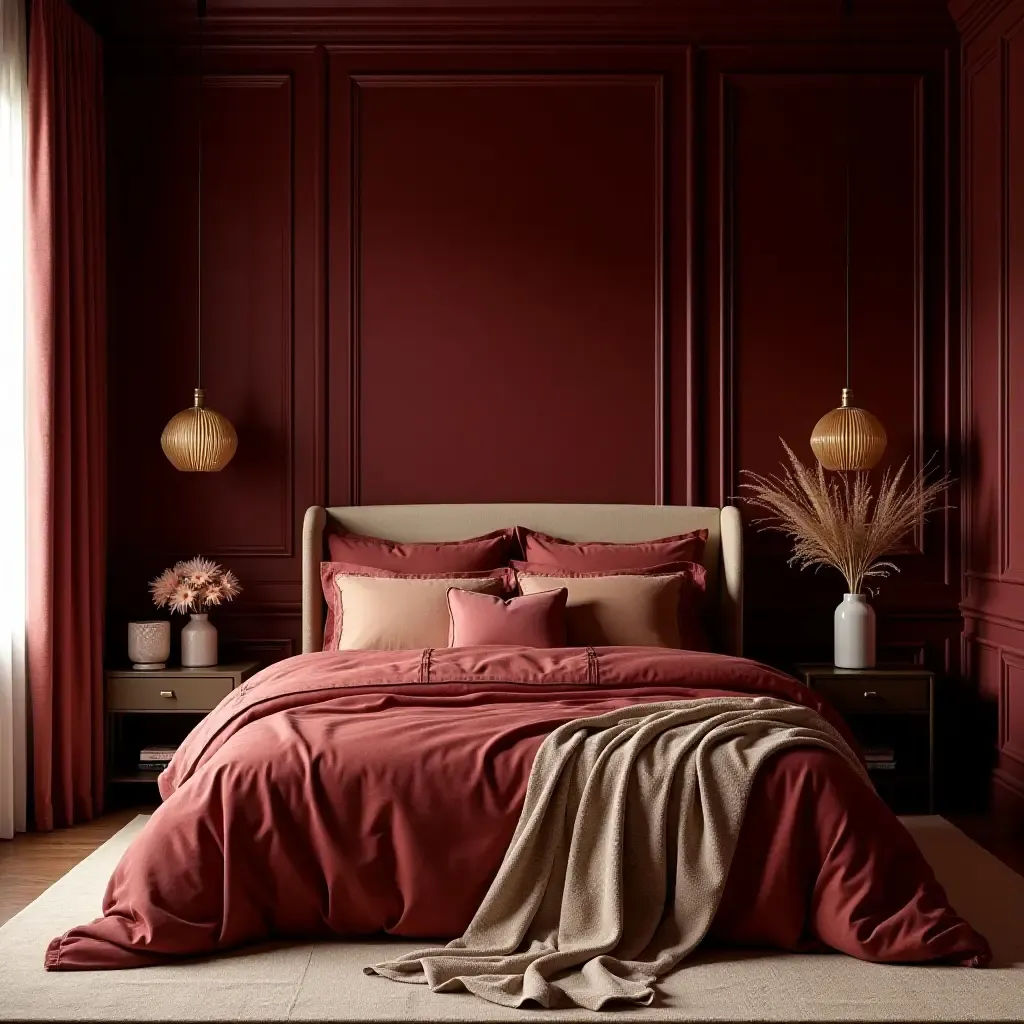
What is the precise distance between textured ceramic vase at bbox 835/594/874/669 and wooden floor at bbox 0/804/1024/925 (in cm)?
70

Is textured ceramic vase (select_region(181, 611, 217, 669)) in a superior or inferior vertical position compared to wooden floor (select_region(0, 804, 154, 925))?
superior

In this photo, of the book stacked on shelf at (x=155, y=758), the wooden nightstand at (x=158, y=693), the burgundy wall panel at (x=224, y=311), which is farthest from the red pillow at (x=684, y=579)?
the book stacked on shelf at (x=155, y=758)

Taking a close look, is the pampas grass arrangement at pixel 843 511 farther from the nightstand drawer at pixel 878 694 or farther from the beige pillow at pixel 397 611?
the beige pillow at pixel 397 611

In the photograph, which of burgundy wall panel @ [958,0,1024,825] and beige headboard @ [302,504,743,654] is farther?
beige headboard @ [302,504,743,654]

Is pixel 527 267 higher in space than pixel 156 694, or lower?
higher

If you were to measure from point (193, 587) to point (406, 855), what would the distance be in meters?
2.11

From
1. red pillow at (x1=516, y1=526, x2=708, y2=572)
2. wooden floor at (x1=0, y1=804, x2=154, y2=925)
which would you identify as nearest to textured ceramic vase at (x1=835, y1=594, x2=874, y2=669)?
red pillow at (x1=516, y1=526, x2=708, y2=572)

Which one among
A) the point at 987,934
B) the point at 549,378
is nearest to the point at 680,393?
the point at 549,378

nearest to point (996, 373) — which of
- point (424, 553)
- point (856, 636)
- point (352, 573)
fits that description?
point (856, 636)

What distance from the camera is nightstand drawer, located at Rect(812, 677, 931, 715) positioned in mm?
4605

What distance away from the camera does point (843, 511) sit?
16.5 ft

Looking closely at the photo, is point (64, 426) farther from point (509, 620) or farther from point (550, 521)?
point (550, 521)

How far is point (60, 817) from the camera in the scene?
14.7 ft

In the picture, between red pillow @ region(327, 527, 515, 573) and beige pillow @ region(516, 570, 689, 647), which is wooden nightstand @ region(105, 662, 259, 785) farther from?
beige pillow @ region(516, 570, 689, 647)
